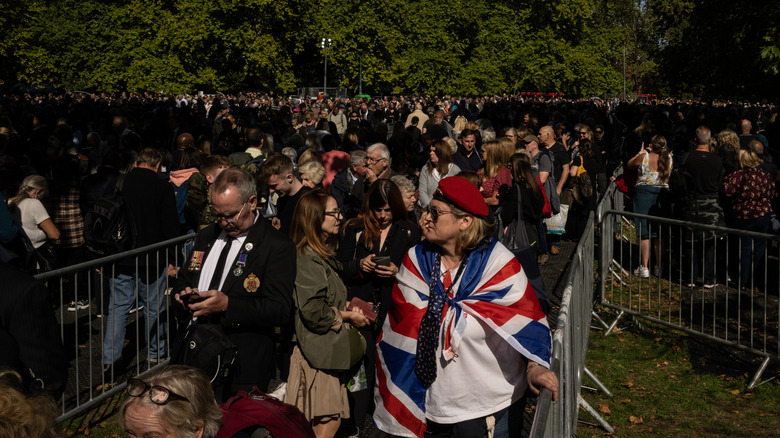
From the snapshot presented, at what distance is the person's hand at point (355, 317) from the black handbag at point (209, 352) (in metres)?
1.15

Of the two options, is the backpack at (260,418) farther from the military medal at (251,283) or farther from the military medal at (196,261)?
the military medal at (196,261)

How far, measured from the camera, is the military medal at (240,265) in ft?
15.4

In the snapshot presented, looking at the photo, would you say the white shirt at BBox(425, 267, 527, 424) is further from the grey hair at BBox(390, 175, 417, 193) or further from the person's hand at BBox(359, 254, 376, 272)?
the grey hair at BBox(390, 175, 417, 193)

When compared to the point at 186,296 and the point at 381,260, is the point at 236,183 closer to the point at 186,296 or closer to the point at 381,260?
the point at 186,296

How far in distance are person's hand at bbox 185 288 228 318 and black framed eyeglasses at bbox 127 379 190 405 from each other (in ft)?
4.04

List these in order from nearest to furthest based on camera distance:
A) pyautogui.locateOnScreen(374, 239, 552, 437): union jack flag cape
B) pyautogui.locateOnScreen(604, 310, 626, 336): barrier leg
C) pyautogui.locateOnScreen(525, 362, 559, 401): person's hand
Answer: pyautogui.locateOnScreen(525, 362, 559, 401): person's hand → pyautogui.locateOnScreen(374, 239, 552, 437): union jack flag cape → pyautogui.locateOnScreen(604, 310, 626, 336): barrier leg

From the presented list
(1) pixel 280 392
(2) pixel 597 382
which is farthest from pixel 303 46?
(1) pixel 280 392

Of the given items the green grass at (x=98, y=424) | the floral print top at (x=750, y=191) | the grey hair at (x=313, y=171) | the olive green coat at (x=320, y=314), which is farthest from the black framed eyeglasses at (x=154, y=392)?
the floral print top at (x=750, y=191)

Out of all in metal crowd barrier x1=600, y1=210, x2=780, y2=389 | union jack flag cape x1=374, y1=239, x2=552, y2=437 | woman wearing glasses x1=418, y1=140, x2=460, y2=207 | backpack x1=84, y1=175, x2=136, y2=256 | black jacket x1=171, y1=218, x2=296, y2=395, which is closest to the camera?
union jack flag cape x1=374, y1=239, x2=552, y2=437

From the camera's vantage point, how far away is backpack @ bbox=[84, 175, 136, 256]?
7617mm

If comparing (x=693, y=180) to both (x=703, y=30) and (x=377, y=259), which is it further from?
(x=377, y=259)

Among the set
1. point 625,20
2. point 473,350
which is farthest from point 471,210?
point 625,20

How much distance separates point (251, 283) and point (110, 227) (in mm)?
3425

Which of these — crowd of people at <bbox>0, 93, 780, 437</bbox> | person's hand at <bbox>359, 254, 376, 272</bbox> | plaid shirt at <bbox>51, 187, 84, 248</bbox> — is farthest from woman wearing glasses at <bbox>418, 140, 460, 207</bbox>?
person's hand at <bbox>359, 254, 376, 272</bbox>
